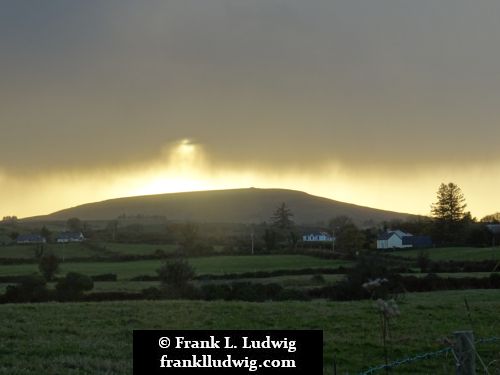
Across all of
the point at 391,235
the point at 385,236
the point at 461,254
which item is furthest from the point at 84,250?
the point at 461,254

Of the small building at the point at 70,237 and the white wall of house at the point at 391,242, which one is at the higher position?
the small building at the point at 70,237

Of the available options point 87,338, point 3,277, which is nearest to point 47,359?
point 87,338

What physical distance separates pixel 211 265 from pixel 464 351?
7199 cm

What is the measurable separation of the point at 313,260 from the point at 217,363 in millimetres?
75506

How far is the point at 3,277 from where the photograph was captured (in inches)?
2431

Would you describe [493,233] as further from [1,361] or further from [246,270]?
[1,361]

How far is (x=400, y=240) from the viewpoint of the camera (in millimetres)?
112625

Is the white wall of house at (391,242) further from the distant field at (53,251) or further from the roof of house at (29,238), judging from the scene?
the roof of house at (29,238)

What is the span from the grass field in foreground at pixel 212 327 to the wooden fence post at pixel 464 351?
5.60 metres

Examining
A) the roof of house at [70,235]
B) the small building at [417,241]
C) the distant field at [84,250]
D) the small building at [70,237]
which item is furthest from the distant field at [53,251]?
the small building at [417,241]

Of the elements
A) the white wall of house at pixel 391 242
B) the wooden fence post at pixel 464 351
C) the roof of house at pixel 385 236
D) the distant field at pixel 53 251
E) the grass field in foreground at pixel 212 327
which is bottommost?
the grass field in foreground at pixel 212 327

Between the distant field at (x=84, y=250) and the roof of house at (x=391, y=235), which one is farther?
the roof of house at (x=391, y=235)

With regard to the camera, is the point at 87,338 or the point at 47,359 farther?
the point at 87,338

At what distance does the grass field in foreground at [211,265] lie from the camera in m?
70.2
